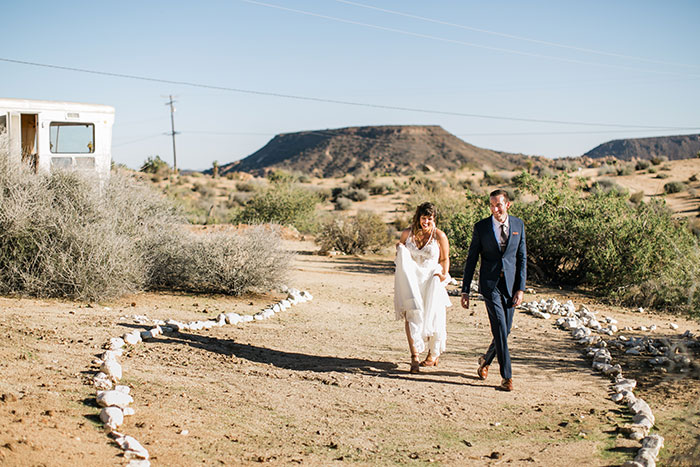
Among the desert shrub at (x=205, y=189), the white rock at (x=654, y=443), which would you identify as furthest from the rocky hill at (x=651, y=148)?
the white rock at (x=654, y=443)

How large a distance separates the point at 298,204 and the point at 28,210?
18.1m

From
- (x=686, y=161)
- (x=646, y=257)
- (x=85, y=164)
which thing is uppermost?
(x=686, y=161)

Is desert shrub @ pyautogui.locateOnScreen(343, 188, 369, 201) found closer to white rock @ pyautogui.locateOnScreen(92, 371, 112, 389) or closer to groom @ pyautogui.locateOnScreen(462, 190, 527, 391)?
groom @ pyautogui.locateOnScreen(462, 190, 527, 391)

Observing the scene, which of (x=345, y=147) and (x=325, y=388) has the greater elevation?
(x=345, y=147)

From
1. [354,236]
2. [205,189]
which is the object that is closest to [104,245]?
[354,236]

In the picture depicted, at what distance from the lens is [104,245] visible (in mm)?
9539

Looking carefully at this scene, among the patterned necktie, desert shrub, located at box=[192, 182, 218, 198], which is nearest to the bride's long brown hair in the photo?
the patterned necktie

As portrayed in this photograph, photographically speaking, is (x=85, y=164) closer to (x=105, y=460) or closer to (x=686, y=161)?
(x=105, y=460)

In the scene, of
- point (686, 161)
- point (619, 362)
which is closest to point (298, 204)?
point (619, 362)

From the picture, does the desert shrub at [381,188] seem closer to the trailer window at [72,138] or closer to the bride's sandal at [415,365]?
the trailer window at [72,138]

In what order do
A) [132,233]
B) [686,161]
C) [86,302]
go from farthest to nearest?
[686,161]
[132,233]
[86,302]

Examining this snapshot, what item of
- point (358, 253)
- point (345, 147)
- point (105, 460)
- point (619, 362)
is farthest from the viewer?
point (345, 147)

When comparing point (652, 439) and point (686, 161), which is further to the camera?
point (686, 161)

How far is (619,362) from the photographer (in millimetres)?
7695
